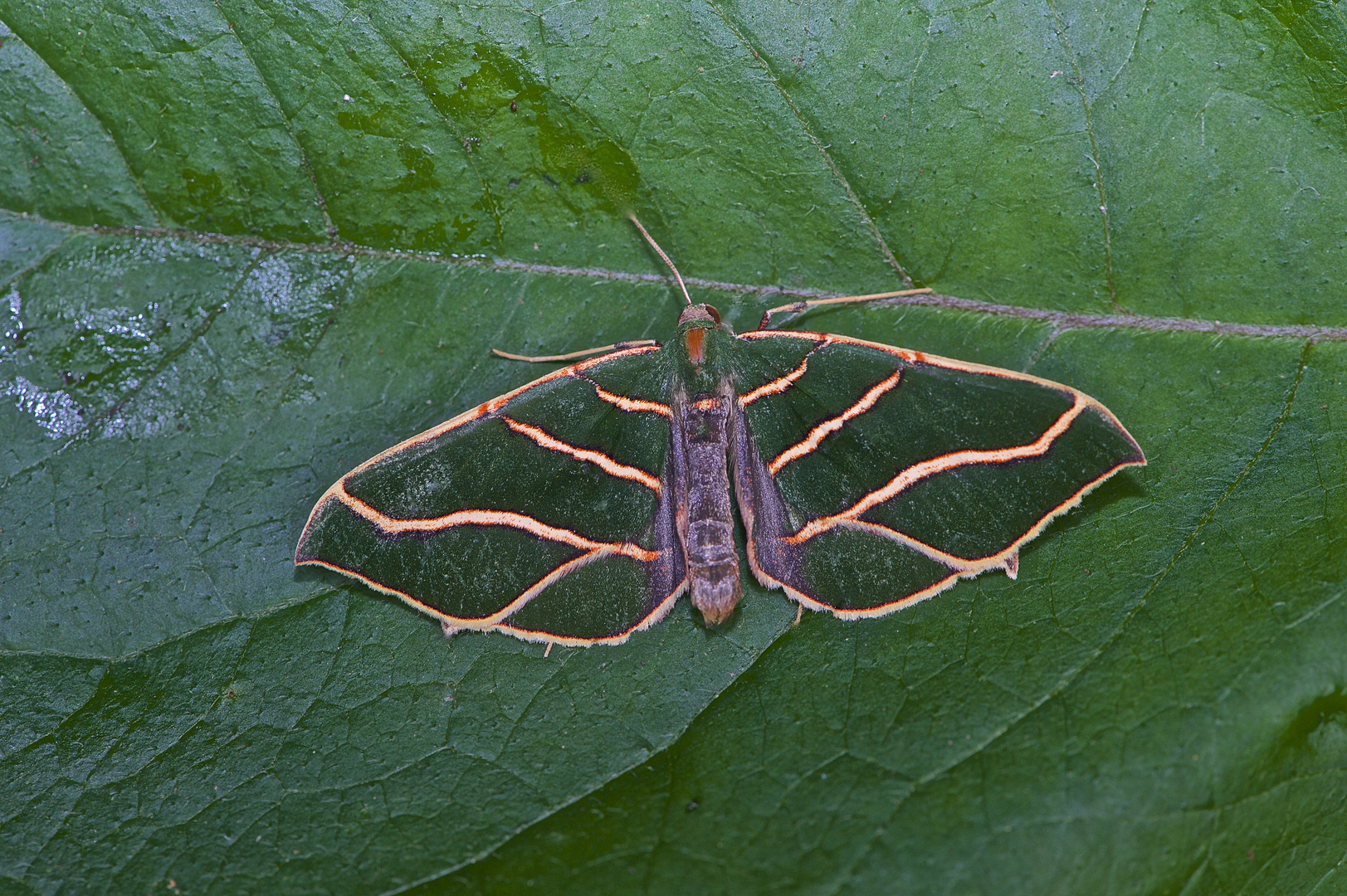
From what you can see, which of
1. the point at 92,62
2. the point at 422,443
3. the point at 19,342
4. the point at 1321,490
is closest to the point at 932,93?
the point at 1321,490

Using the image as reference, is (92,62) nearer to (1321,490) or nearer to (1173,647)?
(1173,647)

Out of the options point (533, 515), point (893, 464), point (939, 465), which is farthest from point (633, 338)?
point (939, 465)

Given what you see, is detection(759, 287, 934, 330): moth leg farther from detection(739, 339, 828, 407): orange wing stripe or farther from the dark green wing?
detection(739, 339, 828, 407): orange wing stripe

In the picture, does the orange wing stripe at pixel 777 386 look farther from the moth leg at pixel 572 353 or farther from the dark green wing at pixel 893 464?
the moth leg at pixel 572 353

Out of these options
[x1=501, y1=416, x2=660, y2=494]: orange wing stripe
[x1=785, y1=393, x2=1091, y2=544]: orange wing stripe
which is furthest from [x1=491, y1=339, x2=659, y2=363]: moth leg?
[x1=785, y1=393, x2=1091, y2=544]: orange wing stripe

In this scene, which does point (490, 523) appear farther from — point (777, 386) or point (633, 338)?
point (777, 386)
